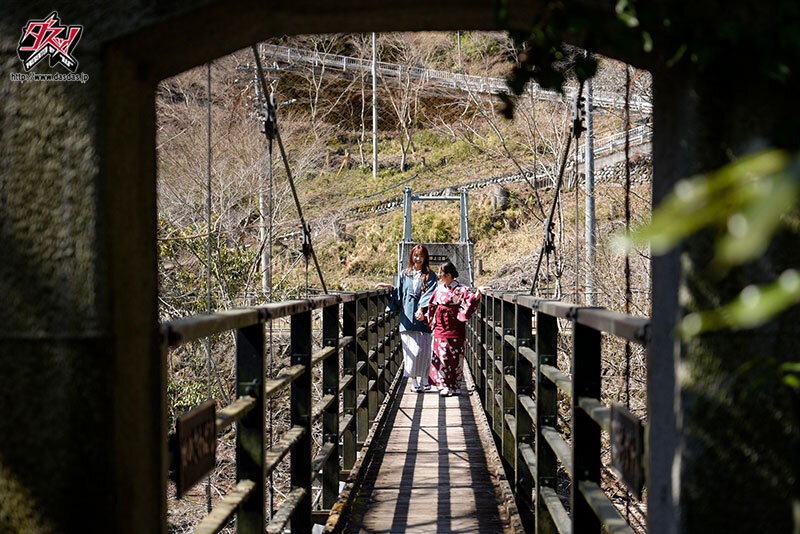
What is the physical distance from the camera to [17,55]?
5.47ft

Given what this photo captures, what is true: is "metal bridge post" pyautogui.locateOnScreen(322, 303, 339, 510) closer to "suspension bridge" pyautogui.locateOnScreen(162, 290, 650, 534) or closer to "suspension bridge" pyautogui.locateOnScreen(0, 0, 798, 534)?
"suspension bridge" pyautogui.locateOnScreen(162, 290, 650, 534)

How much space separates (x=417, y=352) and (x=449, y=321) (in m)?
0.64

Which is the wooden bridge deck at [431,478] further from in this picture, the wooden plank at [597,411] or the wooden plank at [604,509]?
the wooden plank at [597,411]

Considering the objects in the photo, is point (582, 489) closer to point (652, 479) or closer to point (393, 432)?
point (652, 479)

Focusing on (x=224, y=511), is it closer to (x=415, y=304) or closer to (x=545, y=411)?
(x=545, y=411)

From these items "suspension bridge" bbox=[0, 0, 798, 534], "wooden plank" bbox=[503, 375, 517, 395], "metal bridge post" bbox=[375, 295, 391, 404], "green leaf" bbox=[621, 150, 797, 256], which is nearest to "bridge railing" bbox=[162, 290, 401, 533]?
"suspension bridge" bbox=[0, 0, 798, 534]

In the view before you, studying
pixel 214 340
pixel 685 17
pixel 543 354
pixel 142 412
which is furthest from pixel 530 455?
pixel 214 340

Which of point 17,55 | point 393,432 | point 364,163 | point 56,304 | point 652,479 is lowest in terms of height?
point 393,432

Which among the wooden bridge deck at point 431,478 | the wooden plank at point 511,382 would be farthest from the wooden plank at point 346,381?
the wooden plank at point 511,382

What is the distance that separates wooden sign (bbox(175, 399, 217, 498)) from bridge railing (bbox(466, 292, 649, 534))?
3.26ft

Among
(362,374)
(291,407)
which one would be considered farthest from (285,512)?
(362,374)

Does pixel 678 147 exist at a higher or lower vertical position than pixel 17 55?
lower

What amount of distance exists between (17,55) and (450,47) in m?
27.8

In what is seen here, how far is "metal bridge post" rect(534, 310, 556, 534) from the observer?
120 inches
